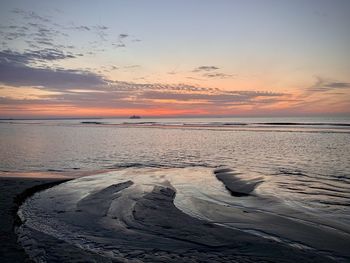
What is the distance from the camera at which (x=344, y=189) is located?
1406 centimetres

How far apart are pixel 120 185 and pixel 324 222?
9612 millimetres

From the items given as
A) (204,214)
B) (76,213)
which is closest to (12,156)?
(76,213)

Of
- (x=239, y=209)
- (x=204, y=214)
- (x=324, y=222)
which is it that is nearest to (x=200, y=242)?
(x=204, y=214)

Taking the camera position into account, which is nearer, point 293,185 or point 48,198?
point 48,198

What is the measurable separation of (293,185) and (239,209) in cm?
552

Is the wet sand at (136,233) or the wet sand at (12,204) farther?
the wet sand at (136,233)

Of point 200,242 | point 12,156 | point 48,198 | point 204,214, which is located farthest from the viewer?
point 12,156

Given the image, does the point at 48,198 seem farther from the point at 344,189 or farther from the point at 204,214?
the point at 344,189

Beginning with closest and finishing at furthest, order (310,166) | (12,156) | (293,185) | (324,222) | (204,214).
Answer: (324,222) → (204,214) → (293,185) → (310,166) → (12,156)

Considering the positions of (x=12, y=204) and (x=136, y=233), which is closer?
(x=136, y=233)

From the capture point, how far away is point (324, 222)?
966 centimetres

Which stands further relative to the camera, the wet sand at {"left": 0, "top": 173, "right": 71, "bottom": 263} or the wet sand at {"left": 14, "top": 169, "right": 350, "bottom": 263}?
the wet sand at {"left": 14, "top": 169, "right": 350, "bottom": 263}

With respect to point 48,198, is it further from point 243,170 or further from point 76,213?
point 243,170

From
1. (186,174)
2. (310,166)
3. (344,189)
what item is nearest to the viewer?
(344,189)
